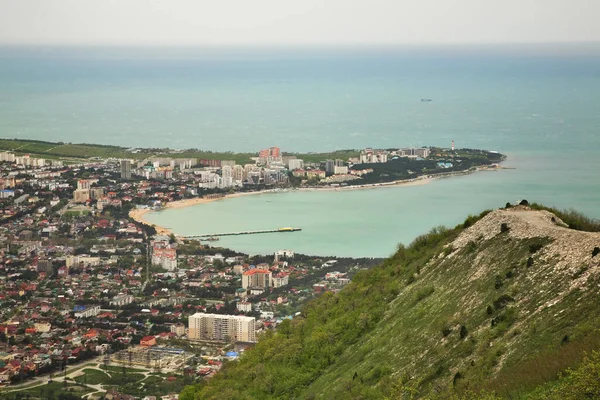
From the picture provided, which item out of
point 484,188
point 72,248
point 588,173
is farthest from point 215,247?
point 588,173

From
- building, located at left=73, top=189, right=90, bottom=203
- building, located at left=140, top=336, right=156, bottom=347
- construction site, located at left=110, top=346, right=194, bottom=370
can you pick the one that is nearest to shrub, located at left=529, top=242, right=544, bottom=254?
construction site, located at left=110, top=346, right=194, bottom=370

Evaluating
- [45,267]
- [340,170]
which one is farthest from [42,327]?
[340,170]

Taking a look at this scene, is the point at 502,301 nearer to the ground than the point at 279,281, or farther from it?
farther from it

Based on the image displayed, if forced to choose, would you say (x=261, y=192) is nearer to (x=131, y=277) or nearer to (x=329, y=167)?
(x=329, y=167)

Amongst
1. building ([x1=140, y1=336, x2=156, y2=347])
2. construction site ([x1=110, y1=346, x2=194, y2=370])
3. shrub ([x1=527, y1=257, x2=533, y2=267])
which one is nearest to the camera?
shrub ([x1=527, y1=257, x2=533, y2=267])

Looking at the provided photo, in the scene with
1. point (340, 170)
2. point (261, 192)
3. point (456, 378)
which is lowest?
point (261, 192)

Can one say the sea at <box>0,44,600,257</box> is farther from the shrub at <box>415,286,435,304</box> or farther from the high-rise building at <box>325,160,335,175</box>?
the shrub at <box>415,286,435,304</box>
